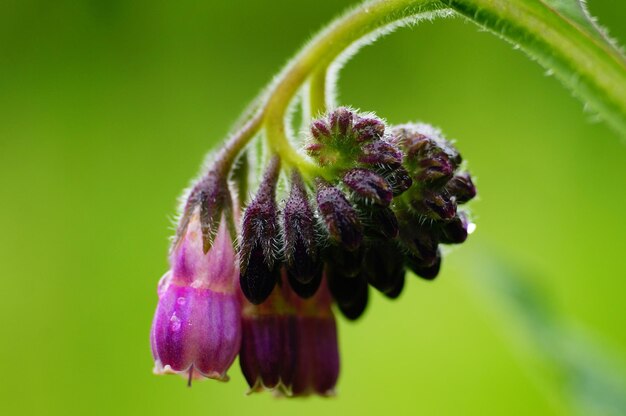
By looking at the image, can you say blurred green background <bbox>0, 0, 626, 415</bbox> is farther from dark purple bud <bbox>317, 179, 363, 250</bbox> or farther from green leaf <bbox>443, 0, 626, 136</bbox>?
green leaf <bbox>443, 0, 626, 136</bbox>

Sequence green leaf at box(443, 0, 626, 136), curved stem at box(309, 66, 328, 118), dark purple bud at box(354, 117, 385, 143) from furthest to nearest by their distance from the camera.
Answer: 1. curved stem at box(309, 66, 328, 118)
2. dark purple bud at box(354, 117, 385, 143)
3. green leaf at box(443, 0, 626, 136)

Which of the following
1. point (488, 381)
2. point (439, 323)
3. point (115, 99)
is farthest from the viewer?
point (115, 99)

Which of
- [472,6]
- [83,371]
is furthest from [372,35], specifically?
[83,371]

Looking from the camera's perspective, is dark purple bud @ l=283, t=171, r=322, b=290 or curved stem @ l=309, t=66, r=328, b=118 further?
curved stem @ l=309, t=66, r=328, b=118

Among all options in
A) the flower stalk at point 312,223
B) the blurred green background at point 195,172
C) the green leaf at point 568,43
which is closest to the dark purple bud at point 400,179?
the flower stalk at point 312,223

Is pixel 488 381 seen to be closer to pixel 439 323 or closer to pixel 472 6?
pixel 439 323

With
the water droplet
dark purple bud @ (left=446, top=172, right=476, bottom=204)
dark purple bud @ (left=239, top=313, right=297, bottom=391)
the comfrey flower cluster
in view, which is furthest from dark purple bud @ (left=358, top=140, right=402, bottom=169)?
the water droplet

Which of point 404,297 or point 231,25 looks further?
point 231,25
